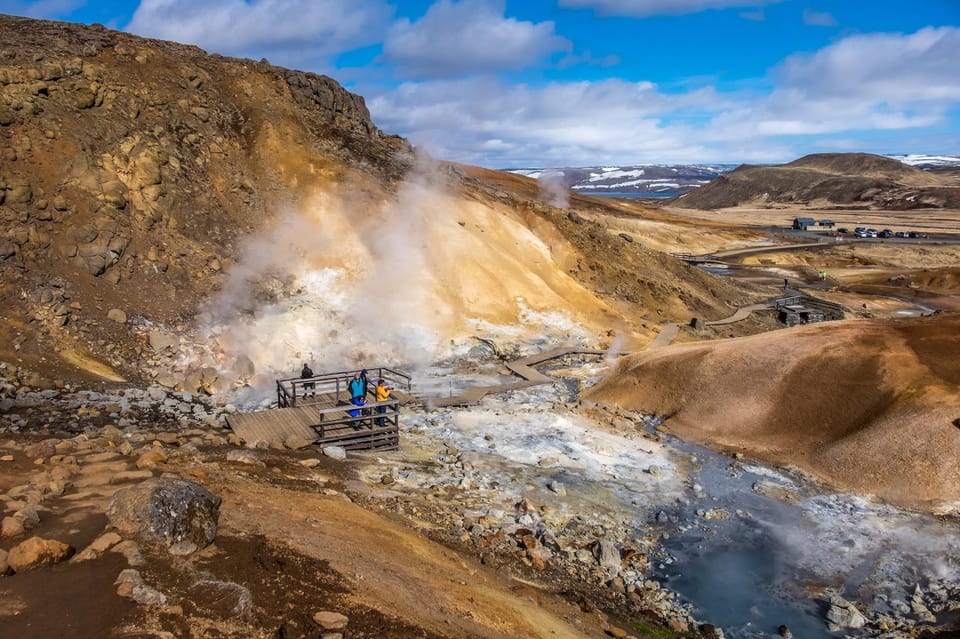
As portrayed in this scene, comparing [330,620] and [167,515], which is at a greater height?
[167,515]

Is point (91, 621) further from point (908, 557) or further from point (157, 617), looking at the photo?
point (908, 557)

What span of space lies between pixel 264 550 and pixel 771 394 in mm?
14680

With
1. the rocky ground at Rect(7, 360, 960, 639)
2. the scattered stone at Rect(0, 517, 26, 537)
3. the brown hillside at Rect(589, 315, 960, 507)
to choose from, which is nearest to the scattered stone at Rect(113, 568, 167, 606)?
the rocky ground at Rect(7, 360, 960, 639)

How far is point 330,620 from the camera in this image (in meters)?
6.90

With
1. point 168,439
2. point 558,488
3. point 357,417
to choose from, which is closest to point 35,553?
point 168,439

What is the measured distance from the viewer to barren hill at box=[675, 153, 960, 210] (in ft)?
403

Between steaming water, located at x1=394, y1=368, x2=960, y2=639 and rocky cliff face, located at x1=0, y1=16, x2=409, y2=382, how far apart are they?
1042 cm

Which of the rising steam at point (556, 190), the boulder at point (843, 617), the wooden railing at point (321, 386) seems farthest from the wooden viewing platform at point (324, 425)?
the rising steam at point (556, 190)

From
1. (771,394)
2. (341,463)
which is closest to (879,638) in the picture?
(771,394)

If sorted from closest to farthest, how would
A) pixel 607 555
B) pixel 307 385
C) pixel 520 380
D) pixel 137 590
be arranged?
pixel 137 590 < pixel 607 555 < pixel 307 385 < pixel 520 380

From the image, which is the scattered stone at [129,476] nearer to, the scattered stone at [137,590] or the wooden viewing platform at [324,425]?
the scattered stone at [137,590]

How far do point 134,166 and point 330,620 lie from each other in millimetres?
21838

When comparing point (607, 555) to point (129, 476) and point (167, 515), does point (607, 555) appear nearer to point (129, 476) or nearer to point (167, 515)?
point (167, 515)

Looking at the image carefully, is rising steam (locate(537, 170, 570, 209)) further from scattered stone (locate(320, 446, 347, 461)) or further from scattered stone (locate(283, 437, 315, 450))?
scattered stone (locate(283, 437, 315, 450))
